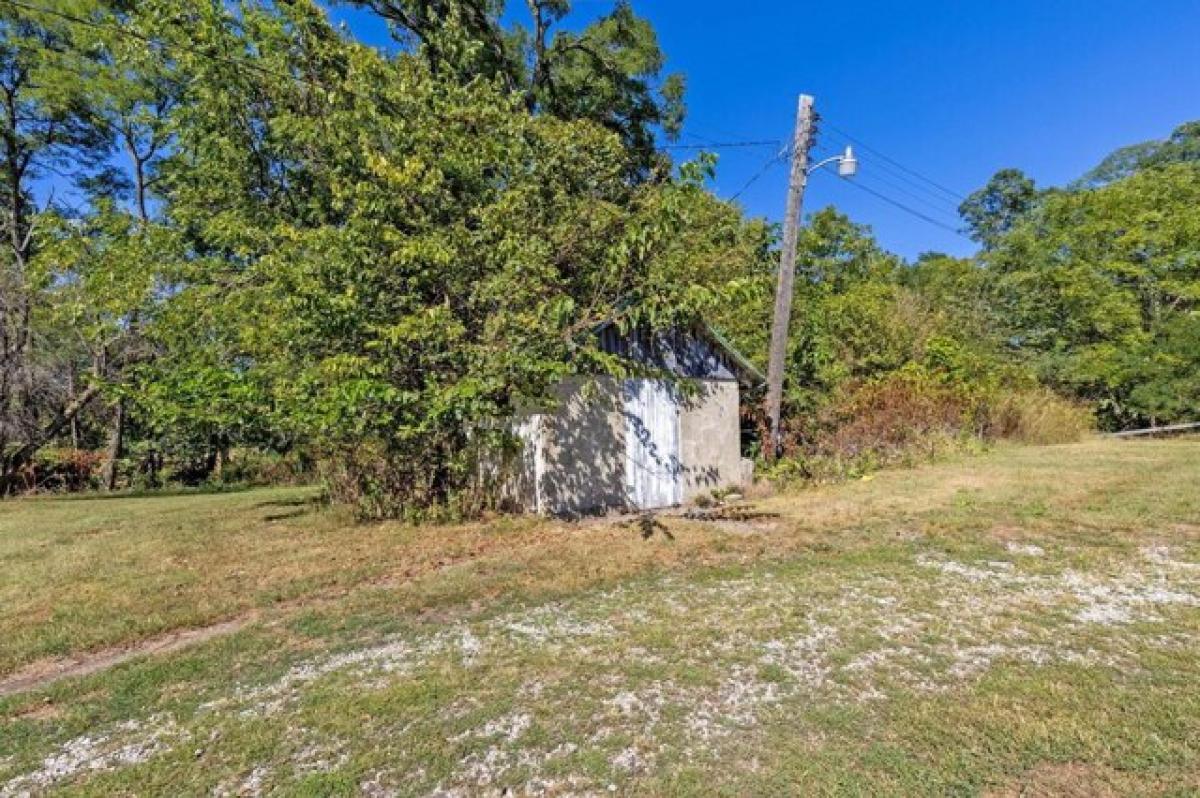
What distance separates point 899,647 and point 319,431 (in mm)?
7084

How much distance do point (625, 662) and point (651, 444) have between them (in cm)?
611

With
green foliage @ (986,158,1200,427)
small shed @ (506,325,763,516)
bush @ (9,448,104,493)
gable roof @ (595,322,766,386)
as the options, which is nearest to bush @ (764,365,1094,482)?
small shed @ (506,325,763,516)

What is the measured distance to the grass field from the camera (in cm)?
259

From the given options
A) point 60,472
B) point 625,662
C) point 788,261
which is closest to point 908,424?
point 788,261

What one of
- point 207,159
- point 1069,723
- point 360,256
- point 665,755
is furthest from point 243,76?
point 1069,723

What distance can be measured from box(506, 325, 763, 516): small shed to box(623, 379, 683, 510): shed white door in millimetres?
16

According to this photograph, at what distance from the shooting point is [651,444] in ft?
31.7

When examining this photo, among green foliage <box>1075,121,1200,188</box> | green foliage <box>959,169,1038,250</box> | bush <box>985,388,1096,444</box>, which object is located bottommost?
bush <box>985,388,1096,444</box>

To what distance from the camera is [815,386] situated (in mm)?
14203

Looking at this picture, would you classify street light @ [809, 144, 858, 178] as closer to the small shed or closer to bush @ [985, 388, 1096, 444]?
the small shed

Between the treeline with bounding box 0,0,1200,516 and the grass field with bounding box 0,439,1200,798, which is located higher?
the treeline with bounding box 0,0,1200,516

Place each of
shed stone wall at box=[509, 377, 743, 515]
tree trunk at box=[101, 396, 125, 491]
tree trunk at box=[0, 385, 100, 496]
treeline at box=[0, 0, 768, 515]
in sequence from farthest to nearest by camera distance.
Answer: tree trunk at box=[101, 396, 125, 491] < tree trunk at box=[0, 385, 100, 496] < shed stone wall at box=[509, 377, 743, 515] < treeline at box=[0, 0, 768, 515]

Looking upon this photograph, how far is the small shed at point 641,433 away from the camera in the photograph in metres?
8.70

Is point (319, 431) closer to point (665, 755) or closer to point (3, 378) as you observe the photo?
point (665, 755)
